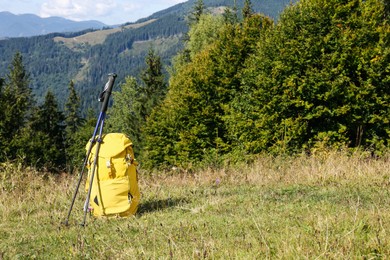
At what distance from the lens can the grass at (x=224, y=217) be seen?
3.71 meters

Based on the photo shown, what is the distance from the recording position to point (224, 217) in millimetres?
5559

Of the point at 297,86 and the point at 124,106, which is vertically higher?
the point at 297,86

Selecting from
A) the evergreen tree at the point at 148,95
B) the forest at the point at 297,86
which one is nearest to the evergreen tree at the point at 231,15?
the evergreen tree at the point at 148,95

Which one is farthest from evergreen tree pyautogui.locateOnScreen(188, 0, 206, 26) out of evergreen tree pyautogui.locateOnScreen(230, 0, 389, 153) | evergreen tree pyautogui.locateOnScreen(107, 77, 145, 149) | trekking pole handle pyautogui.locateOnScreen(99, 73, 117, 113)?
trekking pole handle pyautogui.locateOnScreen(99, 73, 117, 113)

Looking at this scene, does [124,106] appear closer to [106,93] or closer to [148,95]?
[148,95]

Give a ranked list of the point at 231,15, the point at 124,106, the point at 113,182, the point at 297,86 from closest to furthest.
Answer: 1. the point at 113,182
2. the point at 297,86
3. the point at 231,15
4. the point at 124,106

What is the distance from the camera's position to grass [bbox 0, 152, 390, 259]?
3.71 m

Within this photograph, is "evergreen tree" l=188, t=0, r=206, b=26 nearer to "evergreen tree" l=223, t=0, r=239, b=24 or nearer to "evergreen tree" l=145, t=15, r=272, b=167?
"evergreen tree" l=223, t=0, r=239, b=24

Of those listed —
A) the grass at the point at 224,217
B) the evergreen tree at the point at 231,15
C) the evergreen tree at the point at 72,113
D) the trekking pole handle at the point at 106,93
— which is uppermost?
the evergreen tree at the point at 231,15

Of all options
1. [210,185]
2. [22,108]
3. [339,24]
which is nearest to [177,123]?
[339,24]

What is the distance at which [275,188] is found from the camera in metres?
7.83

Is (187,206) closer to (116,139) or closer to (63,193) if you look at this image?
(116,139)

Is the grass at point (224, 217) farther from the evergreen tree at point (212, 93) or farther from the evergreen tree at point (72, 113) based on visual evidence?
the evergreen tree at point (72, 113)

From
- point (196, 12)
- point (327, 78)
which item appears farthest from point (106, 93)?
point (196, 12)
